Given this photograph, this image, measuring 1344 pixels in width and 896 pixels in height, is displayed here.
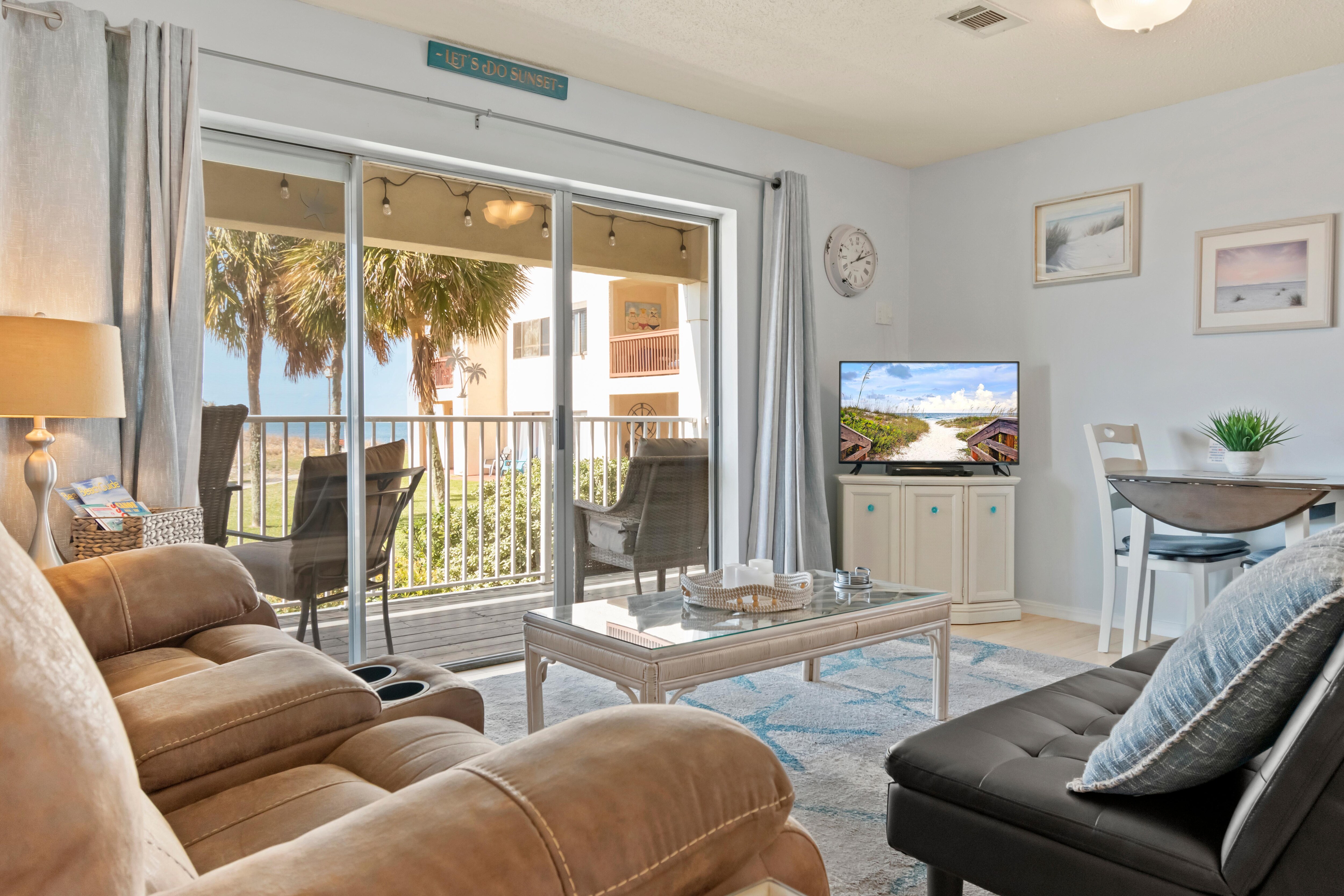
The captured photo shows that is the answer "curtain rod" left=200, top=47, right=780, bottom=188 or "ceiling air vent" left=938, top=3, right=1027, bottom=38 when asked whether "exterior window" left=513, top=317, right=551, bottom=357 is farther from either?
"ceiling air vent" left=938, top=3, right=1027, bottom=38

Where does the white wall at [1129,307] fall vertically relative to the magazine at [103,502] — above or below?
above

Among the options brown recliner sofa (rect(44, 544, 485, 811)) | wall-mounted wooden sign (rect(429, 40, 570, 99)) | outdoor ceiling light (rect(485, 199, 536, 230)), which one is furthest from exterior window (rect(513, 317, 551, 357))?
brown recliner sofa (rect(44, 544, 485, 811))

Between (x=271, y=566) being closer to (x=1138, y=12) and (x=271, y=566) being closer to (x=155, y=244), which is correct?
(x=155, y=244)

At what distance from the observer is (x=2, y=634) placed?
1.50ft

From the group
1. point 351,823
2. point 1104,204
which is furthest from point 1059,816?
point 1104,204

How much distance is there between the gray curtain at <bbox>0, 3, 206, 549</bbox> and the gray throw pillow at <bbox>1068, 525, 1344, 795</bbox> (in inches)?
104

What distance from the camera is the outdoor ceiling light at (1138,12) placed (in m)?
2.86

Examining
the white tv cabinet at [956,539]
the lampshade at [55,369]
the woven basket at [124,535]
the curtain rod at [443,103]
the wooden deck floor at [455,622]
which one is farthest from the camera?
the white tv cabinet at [956,539]

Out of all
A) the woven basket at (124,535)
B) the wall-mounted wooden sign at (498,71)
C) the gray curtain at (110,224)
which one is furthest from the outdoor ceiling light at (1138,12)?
the woven basket at (124,535)

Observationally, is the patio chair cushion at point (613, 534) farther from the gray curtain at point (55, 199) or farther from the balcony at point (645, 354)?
the gray curtain at point (55, 199)

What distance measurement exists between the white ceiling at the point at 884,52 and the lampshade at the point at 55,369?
1543 millimetres

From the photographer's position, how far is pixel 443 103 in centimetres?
340

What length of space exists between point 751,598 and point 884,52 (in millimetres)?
2360

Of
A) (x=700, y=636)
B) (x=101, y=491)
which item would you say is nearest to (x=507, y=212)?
(x=101, y=491)
